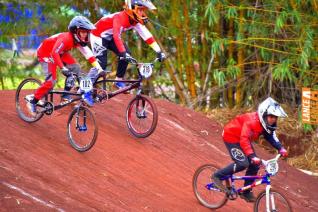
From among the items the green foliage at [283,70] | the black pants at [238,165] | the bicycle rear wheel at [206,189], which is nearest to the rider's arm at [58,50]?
the bicycle rear wheel at [206,189]

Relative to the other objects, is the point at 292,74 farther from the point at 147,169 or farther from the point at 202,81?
the point at 147,169

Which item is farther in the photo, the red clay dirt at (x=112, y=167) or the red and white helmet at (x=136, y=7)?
the red and white helmet at (x=136, y=7)

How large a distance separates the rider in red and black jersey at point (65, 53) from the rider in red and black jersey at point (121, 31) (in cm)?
61

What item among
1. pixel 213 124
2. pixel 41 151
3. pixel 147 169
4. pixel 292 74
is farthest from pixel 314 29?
pixel 41 151

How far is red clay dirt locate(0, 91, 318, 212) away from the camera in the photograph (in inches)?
344

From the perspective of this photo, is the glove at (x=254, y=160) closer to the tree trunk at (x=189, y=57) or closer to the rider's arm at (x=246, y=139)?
the rider's arm at (x=246, y=139)

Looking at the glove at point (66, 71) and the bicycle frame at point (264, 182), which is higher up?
the glove at point (66, 71)

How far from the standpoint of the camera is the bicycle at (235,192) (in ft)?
29.2

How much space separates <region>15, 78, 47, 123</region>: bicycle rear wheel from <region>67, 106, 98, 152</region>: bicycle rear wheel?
61 cm

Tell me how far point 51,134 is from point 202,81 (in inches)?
254

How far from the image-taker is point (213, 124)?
14.1 m

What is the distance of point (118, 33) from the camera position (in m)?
11.2

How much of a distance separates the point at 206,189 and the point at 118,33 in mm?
2654

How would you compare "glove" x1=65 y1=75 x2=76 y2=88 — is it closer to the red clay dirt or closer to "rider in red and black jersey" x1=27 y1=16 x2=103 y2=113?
"rider in red and black jersey" x1=27 y1=16 x2=103 y2=113
